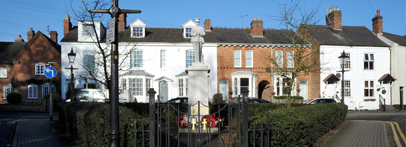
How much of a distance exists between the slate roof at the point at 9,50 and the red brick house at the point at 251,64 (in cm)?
2440

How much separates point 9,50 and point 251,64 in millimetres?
30051

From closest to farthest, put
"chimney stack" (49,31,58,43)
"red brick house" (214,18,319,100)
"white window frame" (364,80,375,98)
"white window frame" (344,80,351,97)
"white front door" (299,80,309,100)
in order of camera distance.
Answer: "red brick house" (214,18,319,100), "white front door" (299,80,309,100), "white window frame" (344,80,351,97), "white window frame" (364,80,375,98), "chimney stack" (49,31,58,43)

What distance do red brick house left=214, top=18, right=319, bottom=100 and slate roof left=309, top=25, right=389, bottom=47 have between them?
12.2 feet

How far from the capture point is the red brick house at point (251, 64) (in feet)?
96.9

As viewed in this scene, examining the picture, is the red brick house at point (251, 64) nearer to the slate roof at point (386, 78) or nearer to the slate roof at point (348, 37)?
the slate roof at point (348, 37)

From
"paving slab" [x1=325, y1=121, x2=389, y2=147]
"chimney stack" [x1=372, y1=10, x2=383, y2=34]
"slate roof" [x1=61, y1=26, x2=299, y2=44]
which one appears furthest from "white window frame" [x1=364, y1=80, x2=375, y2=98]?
"paving slab" [x1=325, y1=121, x2=389, y2=147]

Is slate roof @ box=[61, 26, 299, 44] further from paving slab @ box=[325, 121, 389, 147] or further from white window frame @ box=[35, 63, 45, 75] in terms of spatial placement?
paving slab @ box=[325, 121, 389, 147]

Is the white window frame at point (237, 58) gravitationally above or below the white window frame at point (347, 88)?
above

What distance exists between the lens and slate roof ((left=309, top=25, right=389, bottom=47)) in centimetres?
3106

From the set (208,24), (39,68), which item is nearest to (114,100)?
(208,24)

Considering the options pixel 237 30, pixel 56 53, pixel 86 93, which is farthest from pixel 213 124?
pixel 56 53

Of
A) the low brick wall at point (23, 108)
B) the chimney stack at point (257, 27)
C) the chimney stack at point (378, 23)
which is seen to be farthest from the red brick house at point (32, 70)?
the chimney stack at point (378, 23)

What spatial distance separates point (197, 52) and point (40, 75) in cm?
2882

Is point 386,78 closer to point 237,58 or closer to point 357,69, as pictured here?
point 357,69
